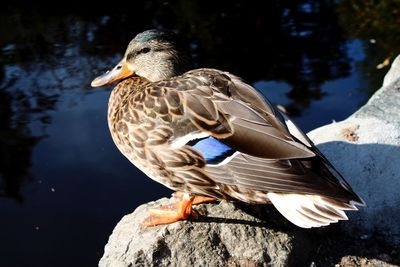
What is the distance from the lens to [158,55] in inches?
146

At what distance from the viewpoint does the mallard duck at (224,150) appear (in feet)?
9.08

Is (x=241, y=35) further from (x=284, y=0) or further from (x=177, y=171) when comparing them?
(x=177, y=171)

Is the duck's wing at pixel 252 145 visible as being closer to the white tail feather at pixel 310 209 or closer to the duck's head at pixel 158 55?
the white tail feather at pixel 310 209

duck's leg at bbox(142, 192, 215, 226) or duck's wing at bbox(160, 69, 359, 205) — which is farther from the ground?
duck's wing at bbox(160, 69, 359, 205)

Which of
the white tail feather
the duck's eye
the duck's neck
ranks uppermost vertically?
the duck's eye

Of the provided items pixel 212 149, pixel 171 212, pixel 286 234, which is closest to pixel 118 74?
pixel 171 212

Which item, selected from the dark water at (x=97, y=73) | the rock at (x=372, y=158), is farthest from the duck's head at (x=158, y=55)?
the dark water at (x=97, y=73)

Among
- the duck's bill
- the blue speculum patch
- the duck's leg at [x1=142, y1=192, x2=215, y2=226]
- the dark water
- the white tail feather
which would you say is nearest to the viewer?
the white tail feather

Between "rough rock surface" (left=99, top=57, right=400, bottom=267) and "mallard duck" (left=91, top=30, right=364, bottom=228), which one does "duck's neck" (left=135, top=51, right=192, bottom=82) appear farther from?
"rough rock surface" (left=99, top=57, right=400, bottom=267)

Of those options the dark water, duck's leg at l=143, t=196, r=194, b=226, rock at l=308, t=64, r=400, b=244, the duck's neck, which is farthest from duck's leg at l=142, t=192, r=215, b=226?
the dark water

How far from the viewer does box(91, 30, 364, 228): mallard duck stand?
2768 mm

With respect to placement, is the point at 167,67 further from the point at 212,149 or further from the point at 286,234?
the point at 286,234

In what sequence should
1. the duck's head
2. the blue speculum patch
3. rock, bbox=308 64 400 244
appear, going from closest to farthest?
the blue speculum patch, rock, bbox=308 64 400 244, the duck's head

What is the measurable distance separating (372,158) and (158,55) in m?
1.41
